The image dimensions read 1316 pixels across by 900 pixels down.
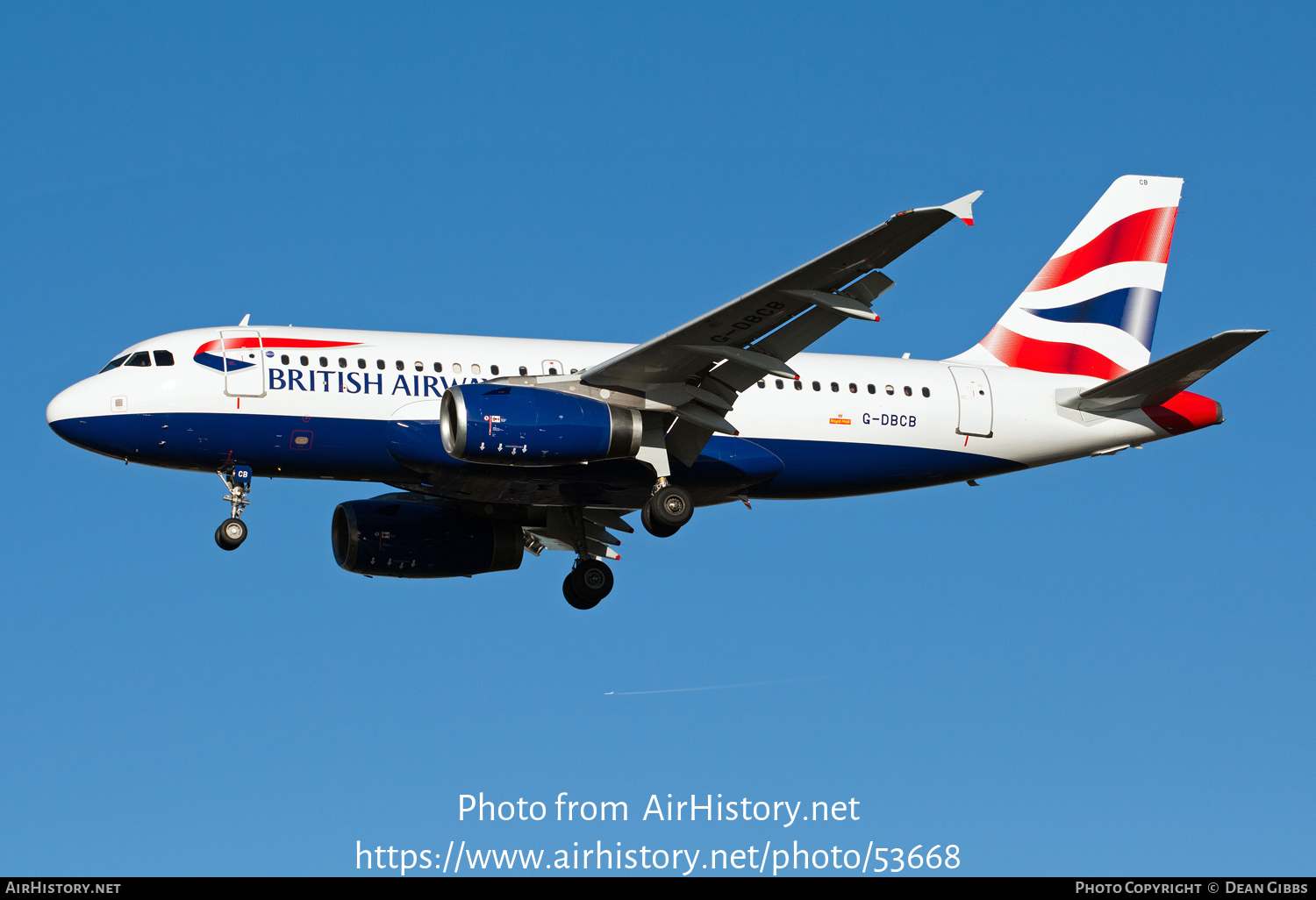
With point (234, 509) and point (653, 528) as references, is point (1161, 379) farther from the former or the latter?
point (234, 509)

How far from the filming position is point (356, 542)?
1353 inches

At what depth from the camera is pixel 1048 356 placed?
116 ft

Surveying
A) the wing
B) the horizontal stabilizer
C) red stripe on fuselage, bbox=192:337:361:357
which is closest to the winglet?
the wing

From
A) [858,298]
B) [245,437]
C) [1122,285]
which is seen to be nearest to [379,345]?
[245,437]

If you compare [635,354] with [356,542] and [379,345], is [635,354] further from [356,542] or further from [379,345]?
[356,542]

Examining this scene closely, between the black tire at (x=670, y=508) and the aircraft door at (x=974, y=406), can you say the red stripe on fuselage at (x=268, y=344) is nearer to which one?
the black tire at (x=670, y=508)

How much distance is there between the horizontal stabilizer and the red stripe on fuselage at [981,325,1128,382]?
1.40 meters

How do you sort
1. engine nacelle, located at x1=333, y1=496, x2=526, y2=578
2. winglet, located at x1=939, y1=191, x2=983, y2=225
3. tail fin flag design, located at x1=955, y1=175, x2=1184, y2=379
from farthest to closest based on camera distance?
tail fin flag design, located at x1=955, y1=175, x2=1184, y2=379 < engine nacelle, located at x1=333, y1=496, x2=526, y2=578 < winglet, located at x1=939, y1=191, x2=983, y2=225

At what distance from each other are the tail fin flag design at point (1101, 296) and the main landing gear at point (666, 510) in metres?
8.16

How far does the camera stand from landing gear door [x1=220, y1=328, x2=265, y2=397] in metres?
29.8

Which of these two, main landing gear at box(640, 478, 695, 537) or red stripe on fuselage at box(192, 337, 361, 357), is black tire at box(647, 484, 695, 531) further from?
red stripe on fuselage at box(192, 337, 361, 357)

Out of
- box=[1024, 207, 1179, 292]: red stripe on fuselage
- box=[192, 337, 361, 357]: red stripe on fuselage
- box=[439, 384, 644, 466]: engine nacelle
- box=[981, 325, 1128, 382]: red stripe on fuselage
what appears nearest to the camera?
box=[439, 384, 644, 466]: engine nacelle

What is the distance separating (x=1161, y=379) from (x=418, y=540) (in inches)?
599

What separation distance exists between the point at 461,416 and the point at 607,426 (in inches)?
103
